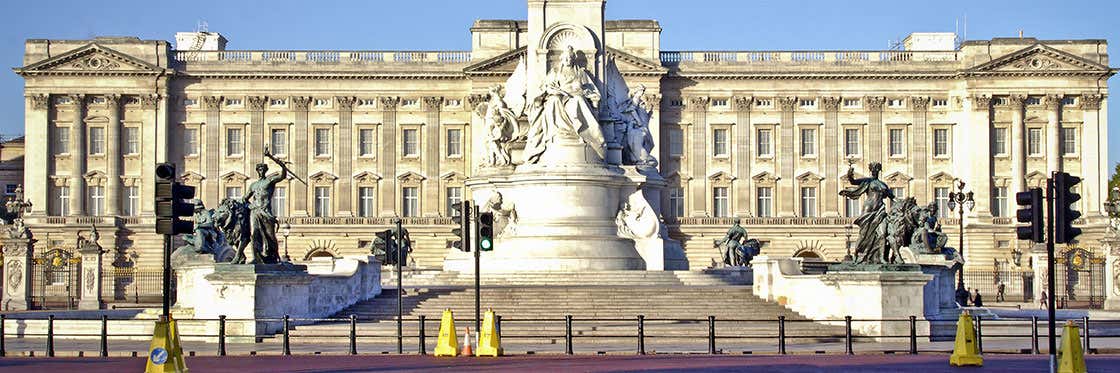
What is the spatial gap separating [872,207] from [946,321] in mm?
2735

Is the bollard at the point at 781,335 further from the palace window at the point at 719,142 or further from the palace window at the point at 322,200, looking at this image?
the palace window at the point at 322,200

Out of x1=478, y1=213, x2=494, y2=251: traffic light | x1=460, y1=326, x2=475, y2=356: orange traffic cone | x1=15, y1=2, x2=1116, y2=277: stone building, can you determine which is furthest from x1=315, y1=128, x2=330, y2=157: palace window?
x1=460, y1=326, x2=475, y2=356: orange traffic cone

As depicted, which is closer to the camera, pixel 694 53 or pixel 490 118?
pixel 490 118

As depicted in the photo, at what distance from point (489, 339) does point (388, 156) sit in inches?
3057

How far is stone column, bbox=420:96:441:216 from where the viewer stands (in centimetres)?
10894

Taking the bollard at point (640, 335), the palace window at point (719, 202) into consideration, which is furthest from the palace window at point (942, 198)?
the bollard at point (640, 335)

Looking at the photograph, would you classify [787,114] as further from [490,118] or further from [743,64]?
[490,118]

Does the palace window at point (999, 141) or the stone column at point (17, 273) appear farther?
the palace window at point (999, 141)

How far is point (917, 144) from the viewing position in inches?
4281

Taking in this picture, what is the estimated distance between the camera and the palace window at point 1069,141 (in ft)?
353

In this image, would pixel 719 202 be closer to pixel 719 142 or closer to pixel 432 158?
pixel 719 142

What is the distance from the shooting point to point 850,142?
358 feet

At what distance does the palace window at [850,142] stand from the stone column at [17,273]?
56905mm

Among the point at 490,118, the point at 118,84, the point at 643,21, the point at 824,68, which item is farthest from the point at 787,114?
the point at 490,118
